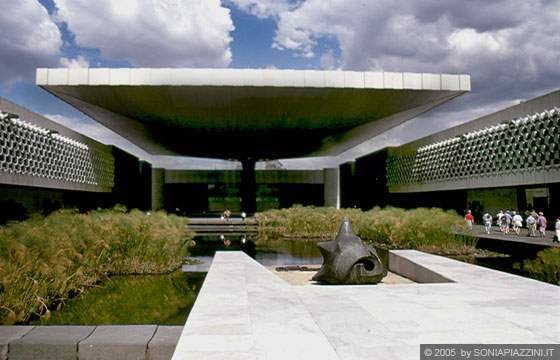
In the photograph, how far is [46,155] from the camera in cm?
2491

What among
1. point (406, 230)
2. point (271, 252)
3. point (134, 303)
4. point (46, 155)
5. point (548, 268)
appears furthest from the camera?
point (46, 155)

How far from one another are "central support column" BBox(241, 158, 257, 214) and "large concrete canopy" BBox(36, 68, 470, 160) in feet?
38.7

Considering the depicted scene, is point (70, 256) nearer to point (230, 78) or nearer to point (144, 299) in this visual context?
point (144, 299)

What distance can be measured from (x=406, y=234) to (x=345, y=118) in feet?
41.7

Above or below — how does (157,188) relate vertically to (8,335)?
above

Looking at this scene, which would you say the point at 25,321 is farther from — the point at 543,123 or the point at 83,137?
the point at 83,137

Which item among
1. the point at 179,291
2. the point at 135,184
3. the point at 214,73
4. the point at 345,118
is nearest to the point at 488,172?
the point at 345,118

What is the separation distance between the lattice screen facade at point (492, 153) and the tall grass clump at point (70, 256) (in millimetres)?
19682

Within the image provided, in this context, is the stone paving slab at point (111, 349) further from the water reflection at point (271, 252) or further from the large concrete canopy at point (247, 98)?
the large concrete canopy at point (247, 98)

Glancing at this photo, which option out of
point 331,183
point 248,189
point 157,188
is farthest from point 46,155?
point 331,183

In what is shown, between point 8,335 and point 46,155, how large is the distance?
930 inches

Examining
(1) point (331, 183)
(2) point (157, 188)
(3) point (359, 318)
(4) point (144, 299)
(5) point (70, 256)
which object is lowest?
(4) point (144, 299)

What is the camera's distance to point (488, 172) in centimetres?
2781

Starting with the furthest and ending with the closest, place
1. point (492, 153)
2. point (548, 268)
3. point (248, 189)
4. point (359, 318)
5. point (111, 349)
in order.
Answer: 1. point (248, 189)
2. point (492, 153)
3. point (548, 268)
4. point (359, 318)
5. point (111, 349)
